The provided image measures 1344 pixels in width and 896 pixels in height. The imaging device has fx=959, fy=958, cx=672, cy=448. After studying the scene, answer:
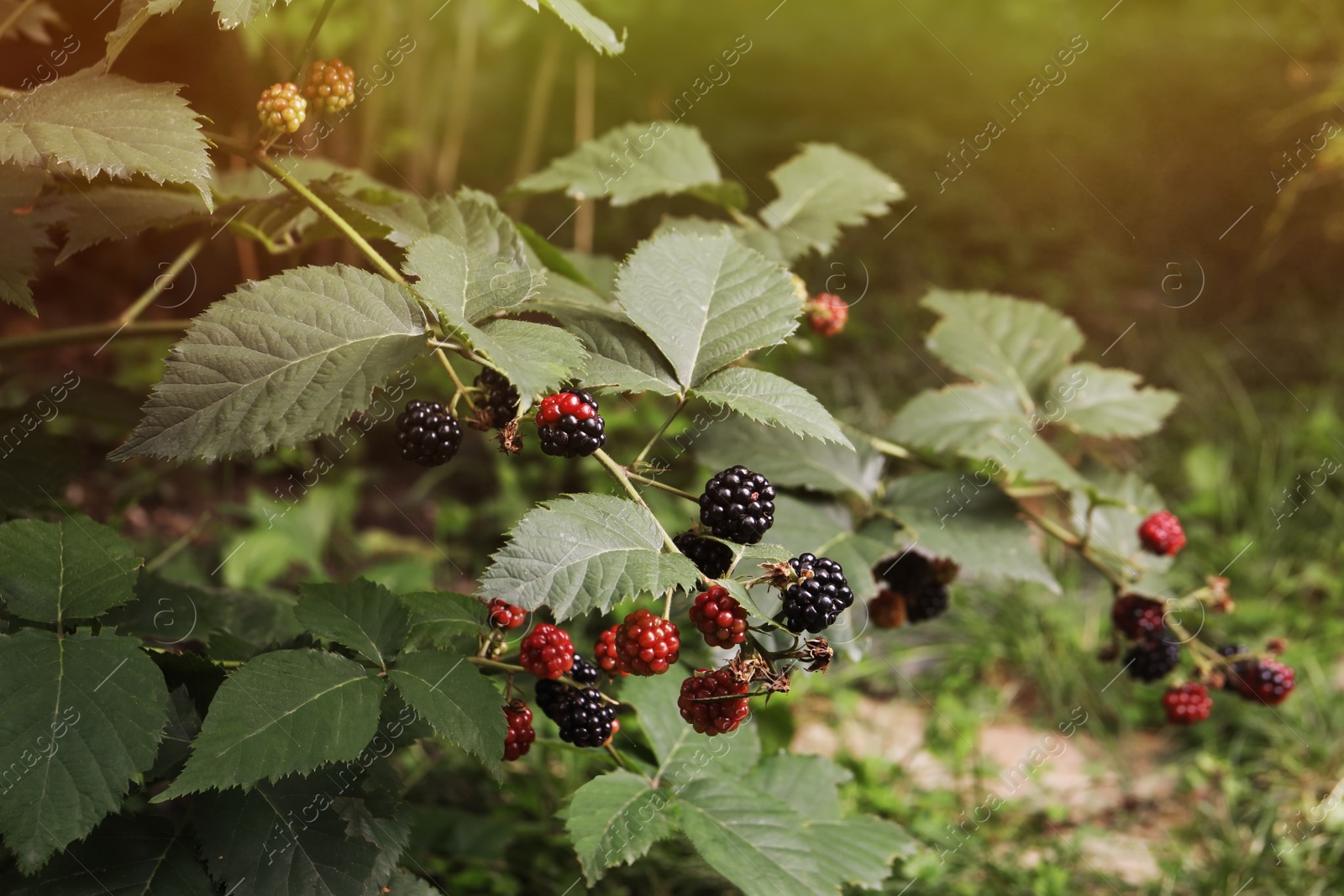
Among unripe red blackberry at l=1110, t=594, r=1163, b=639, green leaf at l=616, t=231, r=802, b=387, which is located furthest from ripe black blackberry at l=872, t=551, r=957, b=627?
green leaf at l=616, t=231, r=802, b=387

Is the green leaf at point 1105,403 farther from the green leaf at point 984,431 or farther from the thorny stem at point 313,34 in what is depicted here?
the thorny stem at point 313,34

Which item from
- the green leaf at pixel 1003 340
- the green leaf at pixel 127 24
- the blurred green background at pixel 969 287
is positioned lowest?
the blurred green background at pixel 969 287

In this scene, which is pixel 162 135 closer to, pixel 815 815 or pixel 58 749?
pixel 58 749

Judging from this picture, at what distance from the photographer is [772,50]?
768 centimetres

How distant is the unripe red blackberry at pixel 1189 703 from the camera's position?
1574 millimetres

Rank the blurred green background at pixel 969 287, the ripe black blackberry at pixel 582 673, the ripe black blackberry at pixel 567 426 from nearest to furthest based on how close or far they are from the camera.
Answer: the ripe black blackberry at pixel 567 426 → the ripe black blackberry at pixel 582 673 → the blurred green background at pixel 969 287

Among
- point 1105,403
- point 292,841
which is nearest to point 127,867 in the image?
point 292,841

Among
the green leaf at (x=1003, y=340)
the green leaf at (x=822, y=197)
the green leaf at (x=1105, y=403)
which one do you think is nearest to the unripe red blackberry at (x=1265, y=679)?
the green leaf at (x=1105, y=403)

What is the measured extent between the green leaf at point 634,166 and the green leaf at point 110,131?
633 millimetres

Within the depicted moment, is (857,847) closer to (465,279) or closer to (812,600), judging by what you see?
(812,600)

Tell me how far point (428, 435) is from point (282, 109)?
34 cm

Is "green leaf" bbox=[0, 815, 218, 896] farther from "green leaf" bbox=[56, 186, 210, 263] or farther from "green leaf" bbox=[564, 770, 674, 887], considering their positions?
"green leaf" bbox=[56, 186, 210, 263]

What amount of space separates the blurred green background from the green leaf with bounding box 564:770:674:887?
66 cm

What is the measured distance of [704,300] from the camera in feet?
3.48
